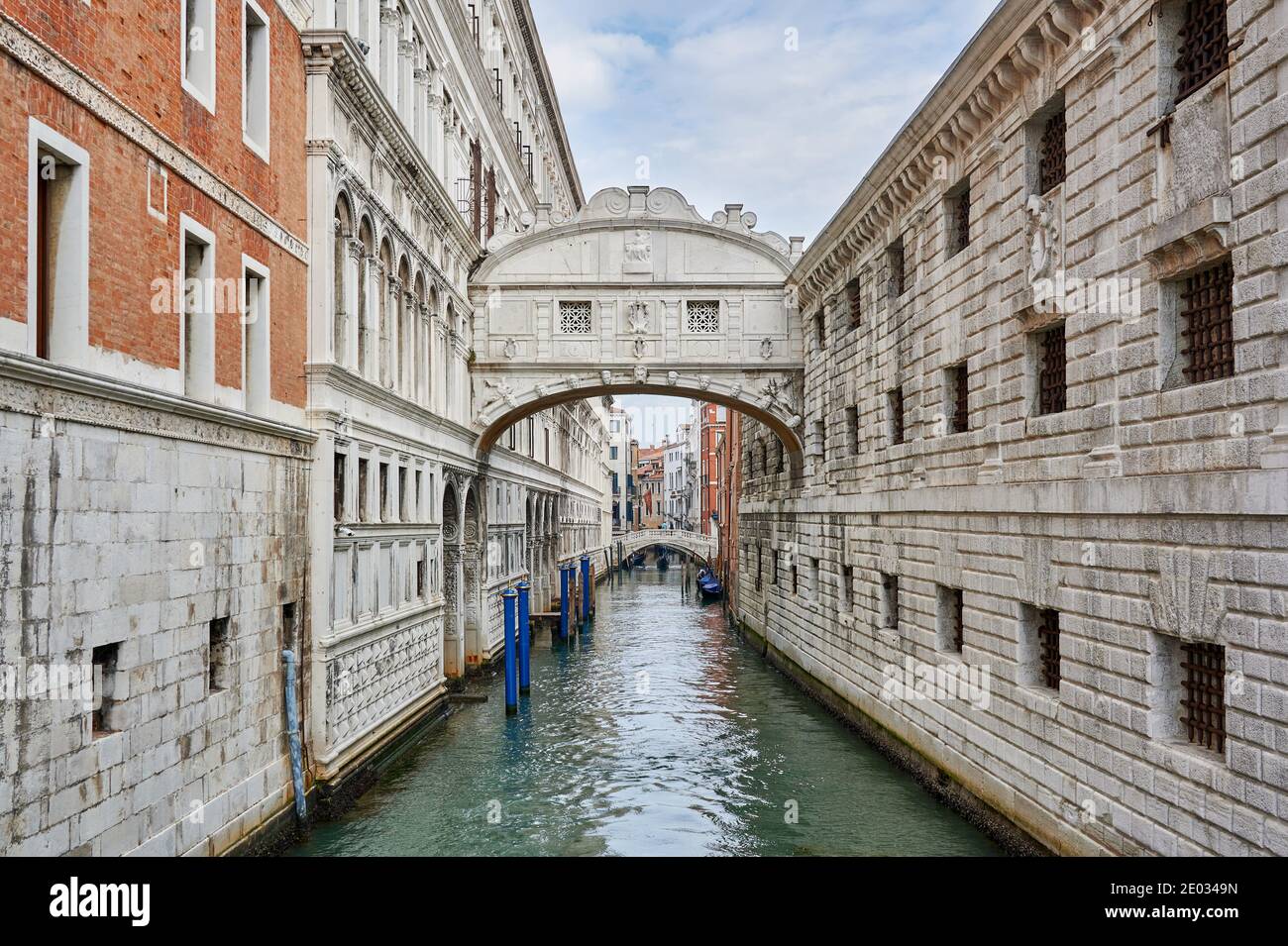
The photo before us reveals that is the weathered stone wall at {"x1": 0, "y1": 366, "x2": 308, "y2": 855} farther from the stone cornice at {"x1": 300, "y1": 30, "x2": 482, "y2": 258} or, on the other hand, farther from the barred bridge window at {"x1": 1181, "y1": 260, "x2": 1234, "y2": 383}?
the barred bridge window at {"x1": 1181, "y1": 260, "x2": 1234, "y2": 383}

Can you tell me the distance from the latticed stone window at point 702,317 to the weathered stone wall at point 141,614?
35.8 ft

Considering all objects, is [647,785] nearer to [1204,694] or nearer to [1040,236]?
[1204,694]

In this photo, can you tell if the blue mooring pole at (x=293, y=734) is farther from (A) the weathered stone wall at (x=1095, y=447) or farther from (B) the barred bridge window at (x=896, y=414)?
(B) the barred bridge window at (x=896, y=414)

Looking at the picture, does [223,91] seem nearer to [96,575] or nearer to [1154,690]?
[96,575]

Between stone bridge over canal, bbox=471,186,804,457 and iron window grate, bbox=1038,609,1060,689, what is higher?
stone bridge over canal, bbox=471,186,804,457

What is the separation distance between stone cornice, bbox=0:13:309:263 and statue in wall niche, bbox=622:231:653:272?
33.5 feet

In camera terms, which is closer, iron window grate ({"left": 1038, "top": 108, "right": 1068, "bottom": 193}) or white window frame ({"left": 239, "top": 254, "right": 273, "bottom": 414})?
iron window grate ({"left": 1038, "top": 108, "right": 1068, "bottom": 193})

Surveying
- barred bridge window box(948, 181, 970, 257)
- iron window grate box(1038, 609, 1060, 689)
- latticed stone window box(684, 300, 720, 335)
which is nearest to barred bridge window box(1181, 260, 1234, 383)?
iron window grate box(1038, 609, 1060, 689)

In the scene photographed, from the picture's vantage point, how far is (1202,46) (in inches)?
304

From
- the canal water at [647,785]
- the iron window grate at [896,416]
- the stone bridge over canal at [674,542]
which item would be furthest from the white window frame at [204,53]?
the stone bridge over canal at [674,542]

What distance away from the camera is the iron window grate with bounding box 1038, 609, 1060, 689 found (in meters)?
10.0

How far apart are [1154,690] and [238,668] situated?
7.42 metres

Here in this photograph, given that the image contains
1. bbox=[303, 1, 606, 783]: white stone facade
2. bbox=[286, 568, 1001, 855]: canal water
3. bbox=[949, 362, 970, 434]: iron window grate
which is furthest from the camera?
bbox=[949, 362, 970, 434]: iron window grate
